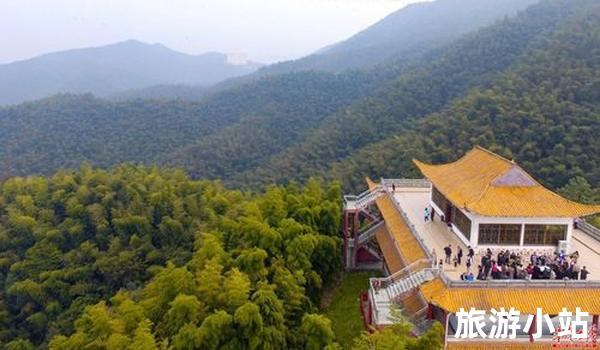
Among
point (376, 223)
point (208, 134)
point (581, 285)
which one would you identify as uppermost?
point (581, 285)

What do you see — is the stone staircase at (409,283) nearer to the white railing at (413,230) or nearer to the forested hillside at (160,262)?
the white railing at (413,230)

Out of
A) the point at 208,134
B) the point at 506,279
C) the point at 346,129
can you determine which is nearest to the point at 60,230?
the point at 506,279

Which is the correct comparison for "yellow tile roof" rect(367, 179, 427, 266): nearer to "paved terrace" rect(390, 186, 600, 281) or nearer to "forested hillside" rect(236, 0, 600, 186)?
"paved terrace" rect(390, 186, 600, 281)

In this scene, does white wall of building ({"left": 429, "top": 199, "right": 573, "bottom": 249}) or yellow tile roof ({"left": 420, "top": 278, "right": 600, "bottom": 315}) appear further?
white wall of building ({"left": 429, "top": 199, "right": 573, "bottom": 249})

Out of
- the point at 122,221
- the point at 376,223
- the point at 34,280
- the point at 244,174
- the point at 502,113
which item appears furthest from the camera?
the point at 244,174

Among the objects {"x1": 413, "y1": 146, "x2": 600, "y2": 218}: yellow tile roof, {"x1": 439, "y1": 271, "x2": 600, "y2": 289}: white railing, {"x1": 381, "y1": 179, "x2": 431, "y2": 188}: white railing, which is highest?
{"x1": 413, "y1": 146, "x2": 600, "y2": 218}: yellow tile roof

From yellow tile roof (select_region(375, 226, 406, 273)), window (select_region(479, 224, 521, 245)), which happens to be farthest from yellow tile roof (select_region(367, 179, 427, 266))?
window (select_region(479, 224, 521, 245))

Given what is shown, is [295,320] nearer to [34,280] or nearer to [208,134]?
[34,280]

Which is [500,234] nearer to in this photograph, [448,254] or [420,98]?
[448,254]
